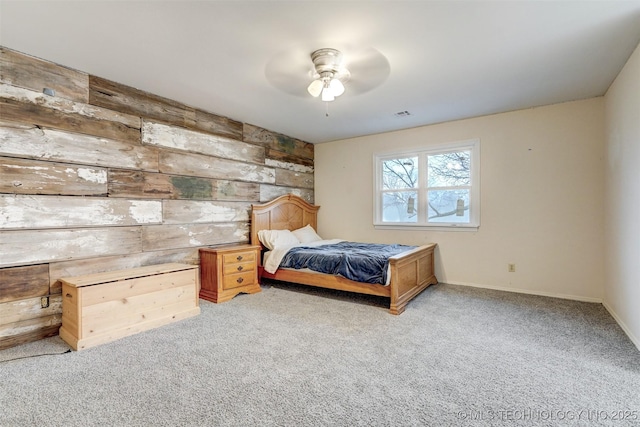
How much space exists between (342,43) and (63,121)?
2.48 metres

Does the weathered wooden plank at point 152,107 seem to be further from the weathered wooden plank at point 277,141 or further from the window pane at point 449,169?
the window pane at point 449,169

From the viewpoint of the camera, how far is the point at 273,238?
177 inches

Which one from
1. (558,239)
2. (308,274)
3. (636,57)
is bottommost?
(308,274)

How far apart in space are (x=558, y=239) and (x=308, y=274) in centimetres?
303

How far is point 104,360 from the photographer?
88.1 inches

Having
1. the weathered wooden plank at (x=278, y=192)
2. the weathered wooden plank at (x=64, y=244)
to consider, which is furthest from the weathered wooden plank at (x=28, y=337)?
the weathered wooden plank at (x=278, y=192)

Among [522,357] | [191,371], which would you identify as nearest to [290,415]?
[191,371]

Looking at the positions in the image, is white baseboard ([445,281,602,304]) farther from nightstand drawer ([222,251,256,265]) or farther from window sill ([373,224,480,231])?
nightstand drawer ([222,251,256,265])

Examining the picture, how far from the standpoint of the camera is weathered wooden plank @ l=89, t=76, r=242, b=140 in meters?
3.01

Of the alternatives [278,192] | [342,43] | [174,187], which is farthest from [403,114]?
[174,187]

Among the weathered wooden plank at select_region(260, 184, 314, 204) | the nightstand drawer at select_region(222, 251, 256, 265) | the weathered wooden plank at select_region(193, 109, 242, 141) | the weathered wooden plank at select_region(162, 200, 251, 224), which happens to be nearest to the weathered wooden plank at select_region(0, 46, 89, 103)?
the weathered wooden plank at select_region(193, 109, 242, 141)

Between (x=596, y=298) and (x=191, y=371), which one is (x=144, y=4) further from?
(x=596, y=298)

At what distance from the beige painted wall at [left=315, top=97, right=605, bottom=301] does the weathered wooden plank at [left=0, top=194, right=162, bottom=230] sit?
355 cm

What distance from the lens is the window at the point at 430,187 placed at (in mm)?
4348
